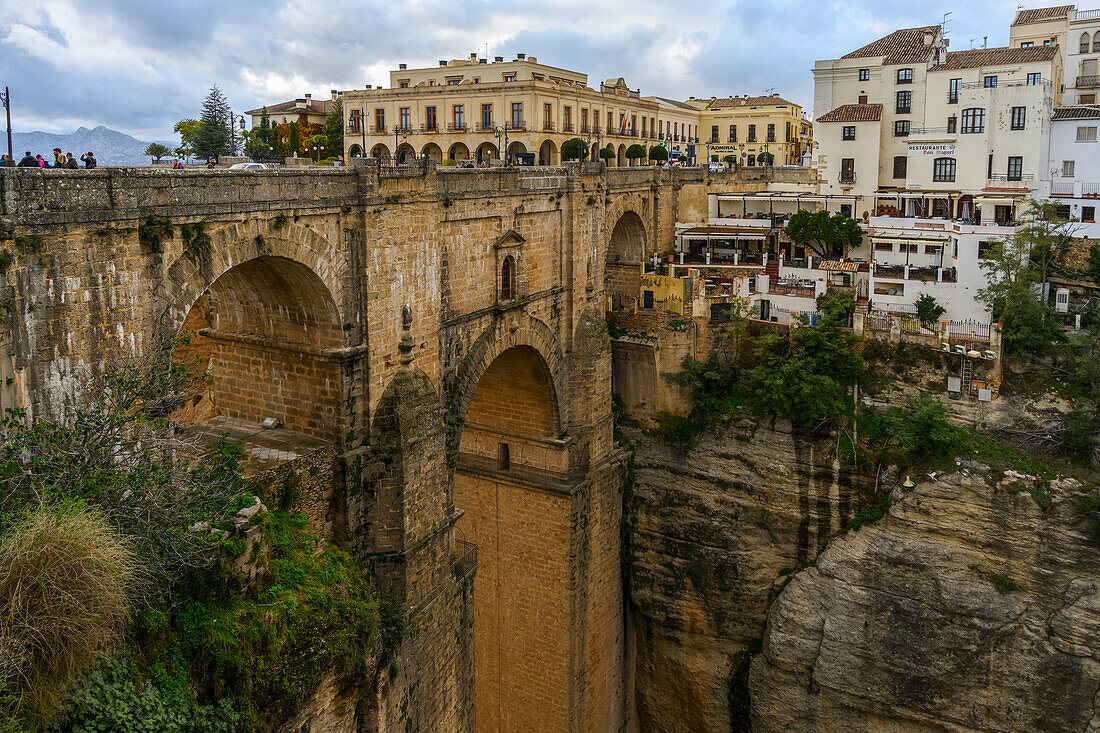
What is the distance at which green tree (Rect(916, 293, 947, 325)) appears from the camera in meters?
24.9

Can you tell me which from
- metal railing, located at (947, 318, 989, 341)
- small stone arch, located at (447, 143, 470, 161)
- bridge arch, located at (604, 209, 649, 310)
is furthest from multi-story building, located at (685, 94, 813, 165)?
metal railing, located at (947, 318, 989, 341)

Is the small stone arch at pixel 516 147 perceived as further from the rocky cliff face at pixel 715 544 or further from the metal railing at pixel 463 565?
the metal railing at pixel 463 565

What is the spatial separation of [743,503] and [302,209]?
1524cm

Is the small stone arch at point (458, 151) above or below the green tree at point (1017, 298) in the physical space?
above

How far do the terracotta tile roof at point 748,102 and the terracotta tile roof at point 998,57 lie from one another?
22595 mm

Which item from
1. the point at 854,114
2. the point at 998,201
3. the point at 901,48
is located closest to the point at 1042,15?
the point at 901,48

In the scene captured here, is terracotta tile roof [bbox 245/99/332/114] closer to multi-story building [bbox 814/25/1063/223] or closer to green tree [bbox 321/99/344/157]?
green tree [bbox 321/99/344/157]

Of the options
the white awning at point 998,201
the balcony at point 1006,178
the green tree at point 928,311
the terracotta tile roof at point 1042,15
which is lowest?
the green tree at point 928,311

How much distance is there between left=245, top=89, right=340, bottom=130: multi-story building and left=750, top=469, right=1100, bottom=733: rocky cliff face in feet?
109

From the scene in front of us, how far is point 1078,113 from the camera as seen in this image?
101ft

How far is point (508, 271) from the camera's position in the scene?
759 inches

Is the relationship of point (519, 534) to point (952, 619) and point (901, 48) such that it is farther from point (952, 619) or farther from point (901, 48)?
point (901, 48)

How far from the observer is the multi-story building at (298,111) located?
45719 mm

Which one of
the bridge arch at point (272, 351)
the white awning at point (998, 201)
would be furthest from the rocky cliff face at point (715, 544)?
the bridge arch at point (272, 351)
